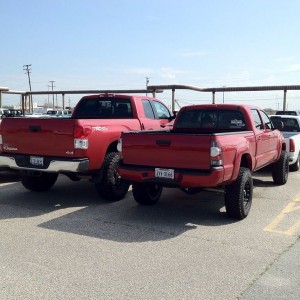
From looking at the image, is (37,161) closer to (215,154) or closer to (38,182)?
(38,182)

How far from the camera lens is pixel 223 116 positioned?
780 centimetres

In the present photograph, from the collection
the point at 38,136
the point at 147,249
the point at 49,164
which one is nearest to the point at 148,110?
the point at 38,136

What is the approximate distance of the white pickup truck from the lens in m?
10.7

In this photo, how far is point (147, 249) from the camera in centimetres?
509

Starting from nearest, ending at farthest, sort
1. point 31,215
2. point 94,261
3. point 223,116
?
point 94,261 < point 31,215 < point 223,116

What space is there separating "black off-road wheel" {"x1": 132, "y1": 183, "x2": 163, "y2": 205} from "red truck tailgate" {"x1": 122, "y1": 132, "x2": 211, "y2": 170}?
77cm

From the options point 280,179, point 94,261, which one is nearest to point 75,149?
point 94,261

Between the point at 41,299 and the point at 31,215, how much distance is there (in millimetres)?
3165

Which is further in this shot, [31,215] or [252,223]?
[31,215]

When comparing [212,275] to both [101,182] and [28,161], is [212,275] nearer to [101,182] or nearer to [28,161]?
[101,182]

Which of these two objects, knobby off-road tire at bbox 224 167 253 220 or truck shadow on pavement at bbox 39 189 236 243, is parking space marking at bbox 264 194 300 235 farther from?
truck shadow on pavement at bbox 39 189 236 243

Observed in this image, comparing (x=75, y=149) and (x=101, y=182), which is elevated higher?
(x=75, y=149)

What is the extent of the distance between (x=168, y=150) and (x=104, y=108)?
3323 mm

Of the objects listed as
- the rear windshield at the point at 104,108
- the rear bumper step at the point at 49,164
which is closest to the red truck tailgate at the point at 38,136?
the rear bumper step at the point at 49,164
